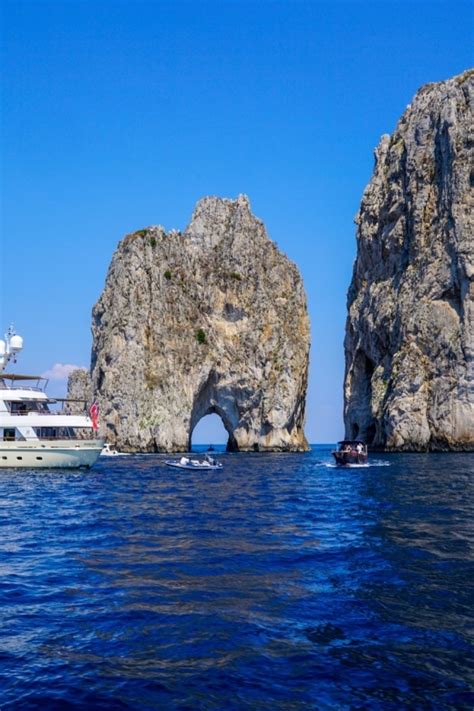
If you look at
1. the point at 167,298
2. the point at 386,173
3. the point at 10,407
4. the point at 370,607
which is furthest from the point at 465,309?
the point at 370,607

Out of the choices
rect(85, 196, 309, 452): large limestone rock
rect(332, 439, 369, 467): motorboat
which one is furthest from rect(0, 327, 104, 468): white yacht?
rect(85, 196, 309, 452): large limestone rock

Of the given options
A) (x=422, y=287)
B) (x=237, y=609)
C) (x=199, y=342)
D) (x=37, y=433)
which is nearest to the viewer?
(x=237, y=609)

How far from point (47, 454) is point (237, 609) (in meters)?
42.2

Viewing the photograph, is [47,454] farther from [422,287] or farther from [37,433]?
[422,287]

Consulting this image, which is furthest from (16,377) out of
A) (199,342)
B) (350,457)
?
(199,342)

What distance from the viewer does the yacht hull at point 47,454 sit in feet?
172

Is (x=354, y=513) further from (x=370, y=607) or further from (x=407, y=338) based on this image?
(x=407, y=338)

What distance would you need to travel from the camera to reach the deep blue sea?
31.3 ft

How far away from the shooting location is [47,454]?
174ft

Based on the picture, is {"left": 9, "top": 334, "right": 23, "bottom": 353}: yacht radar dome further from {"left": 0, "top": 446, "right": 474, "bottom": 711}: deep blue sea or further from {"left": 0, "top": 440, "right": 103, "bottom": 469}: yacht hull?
{"left": 0, "top": 446, "right": 474, "bottom": 711}: deep blue sea

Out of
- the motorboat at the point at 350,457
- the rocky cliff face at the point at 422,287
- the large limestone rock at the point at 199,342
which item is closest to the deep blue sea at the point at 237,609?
the motorboat at the point at 350,457

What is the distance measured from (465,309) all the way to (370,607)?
87260 mm

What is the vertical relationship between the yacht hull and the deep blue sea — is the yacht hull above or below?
above

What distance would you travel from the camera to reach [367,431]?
113000mm
